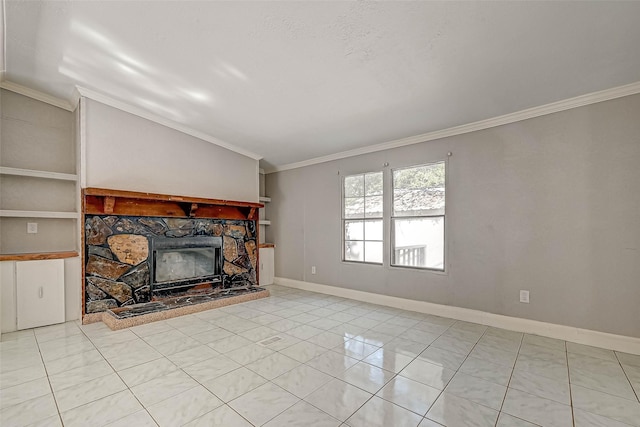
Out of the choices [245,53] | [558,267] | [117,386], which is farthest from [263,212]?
[558,267]

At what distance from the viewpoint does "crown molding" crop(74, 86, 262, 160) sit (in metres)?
3.57

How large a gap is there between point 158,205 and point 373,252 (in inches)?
132

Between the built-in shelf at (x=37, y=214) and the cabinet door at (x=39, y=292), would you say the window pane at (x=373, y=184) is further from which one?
the cabinet door at (x=39, y=292)

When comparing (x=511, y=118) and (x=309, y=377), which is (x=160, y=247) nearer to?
(x=309, y=377)

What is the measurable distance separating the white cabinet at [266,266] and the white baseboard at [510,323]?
161 centimetres

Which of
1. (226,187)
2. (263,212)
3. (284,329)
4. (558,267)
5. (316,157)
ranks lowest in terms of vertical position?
(284,329)

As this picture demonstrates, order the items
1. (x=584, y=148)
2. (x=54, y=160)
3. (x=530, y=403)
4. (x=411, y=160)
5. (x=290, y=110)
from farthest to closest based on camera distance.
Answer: (x=411, y=160) < (x=54, y=160) < (x=290, y=110) < (x=584, y=148) < (x=530, y=403)

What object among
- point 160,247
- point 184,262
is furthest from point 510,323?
point 160,247

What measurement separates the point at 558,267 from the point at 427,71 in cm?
248

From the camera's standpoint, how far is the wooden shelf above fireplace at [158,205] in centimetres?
359

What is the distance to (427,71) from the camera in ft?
8.69

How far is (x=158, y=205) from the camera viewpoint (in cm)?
420

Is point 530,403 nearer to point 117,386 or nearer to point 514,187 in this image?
point 514,187

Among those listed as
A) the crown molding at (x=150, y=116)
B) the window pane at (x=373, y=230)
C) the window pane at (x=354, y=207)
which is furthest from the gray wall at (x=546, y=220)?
the crown molding at (x=150, y=116)
